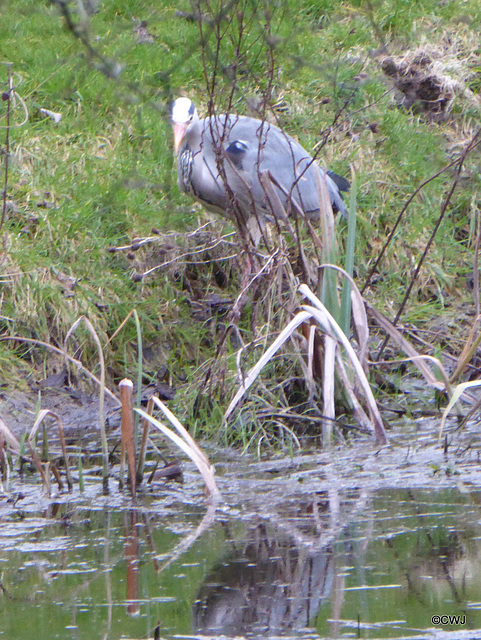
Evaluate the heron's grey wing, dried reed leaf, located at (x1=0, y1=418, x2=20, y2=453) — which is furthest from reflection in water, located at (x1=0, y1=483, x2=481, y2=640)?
the heron's grey wing

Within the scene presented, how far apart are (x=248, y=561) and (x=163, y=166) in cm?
358

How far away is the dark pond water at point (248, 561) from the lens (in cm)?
223

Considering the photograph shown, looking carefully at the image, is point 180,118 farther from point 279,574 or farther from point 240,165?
point 279,574

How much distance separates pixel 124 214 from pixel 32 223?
507 millimetres

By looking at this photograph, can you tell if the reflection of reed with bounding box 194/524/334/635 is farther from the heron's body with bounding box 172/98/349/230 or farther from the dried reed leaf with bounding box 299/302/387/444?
the heron's body with bounding box 172/98/349/230

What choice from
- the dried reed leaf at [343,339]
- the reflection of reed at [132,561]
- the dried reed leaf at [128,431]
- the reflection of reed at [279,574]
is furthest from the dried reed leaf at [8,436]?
the dried reed leaf at [343,339]

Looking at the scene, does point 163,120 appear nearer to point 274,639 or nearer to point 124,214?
point 124,214

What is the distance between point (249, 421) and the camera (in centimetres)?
393

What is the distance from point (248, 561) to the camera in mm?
2604

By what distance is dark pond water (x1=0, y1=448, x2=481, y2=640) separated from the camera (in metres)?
2.23

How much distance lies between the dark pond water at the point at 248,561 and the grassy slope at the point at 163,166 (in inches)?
46.8

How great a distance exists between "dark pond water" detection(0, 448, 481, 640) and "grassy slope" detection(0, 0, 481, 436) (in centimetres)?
119

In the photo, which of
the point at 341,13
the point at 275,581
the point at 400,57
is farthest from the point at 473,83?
the point at 275,581

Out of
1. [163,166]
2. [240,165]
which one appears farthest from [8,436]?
[163,166]
